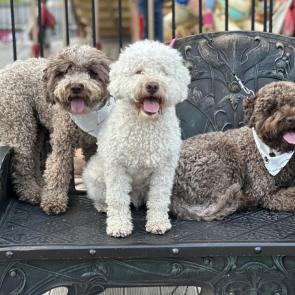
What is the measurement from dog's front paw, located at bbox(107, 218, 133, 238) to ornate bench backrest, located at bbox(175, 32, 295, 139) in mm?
802

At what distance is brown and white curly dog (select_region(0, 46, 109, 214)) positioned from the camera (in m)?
2.42

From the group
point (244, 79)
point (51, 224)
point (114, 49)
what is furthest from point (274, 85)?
point (114, 49)

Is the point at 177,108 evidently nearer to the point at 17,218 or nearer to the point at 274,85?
the point at 274,85

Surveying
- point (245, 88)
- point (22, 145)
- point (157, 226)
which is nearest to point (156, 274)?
point (157, 226)

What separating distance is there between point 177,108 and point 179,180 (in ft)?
1.53

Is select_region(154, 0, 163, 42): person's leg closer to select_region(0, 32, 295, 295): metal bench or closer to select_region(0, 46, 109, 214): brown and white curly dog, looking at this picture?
select_region(0, 46, 109, 214): brown and white curly dog

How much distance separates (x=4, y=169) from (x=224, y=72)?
1.18m

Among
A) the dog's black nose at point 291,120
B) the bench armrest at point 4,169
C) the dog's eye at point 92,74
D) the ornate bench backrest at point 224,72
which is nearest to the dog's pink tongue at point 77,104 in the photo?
the dog's eye at point 92,74

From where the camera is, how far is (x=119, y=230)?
7.63 ft

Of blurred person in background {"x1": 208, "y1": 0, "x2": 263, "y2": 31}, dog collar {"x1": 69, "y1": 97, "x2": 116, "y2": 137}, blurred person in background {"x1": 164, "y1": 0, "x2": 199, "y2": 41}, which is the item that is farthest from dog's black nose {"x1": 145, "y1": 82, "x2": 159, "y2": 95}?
blurred person in background {"x1": 164, "y1": 0, "x2": 199, "y2": 41}

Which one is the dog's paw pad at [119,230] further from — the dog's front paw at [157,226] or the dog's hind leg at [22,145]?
the dog's hind leg at [22,145]

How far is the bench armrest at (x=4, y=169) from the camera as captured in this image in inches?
103

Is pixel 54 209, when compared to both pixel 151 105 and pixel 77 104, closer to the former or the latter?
pixel 77 104

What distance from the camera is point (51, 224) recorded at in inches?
99.0
